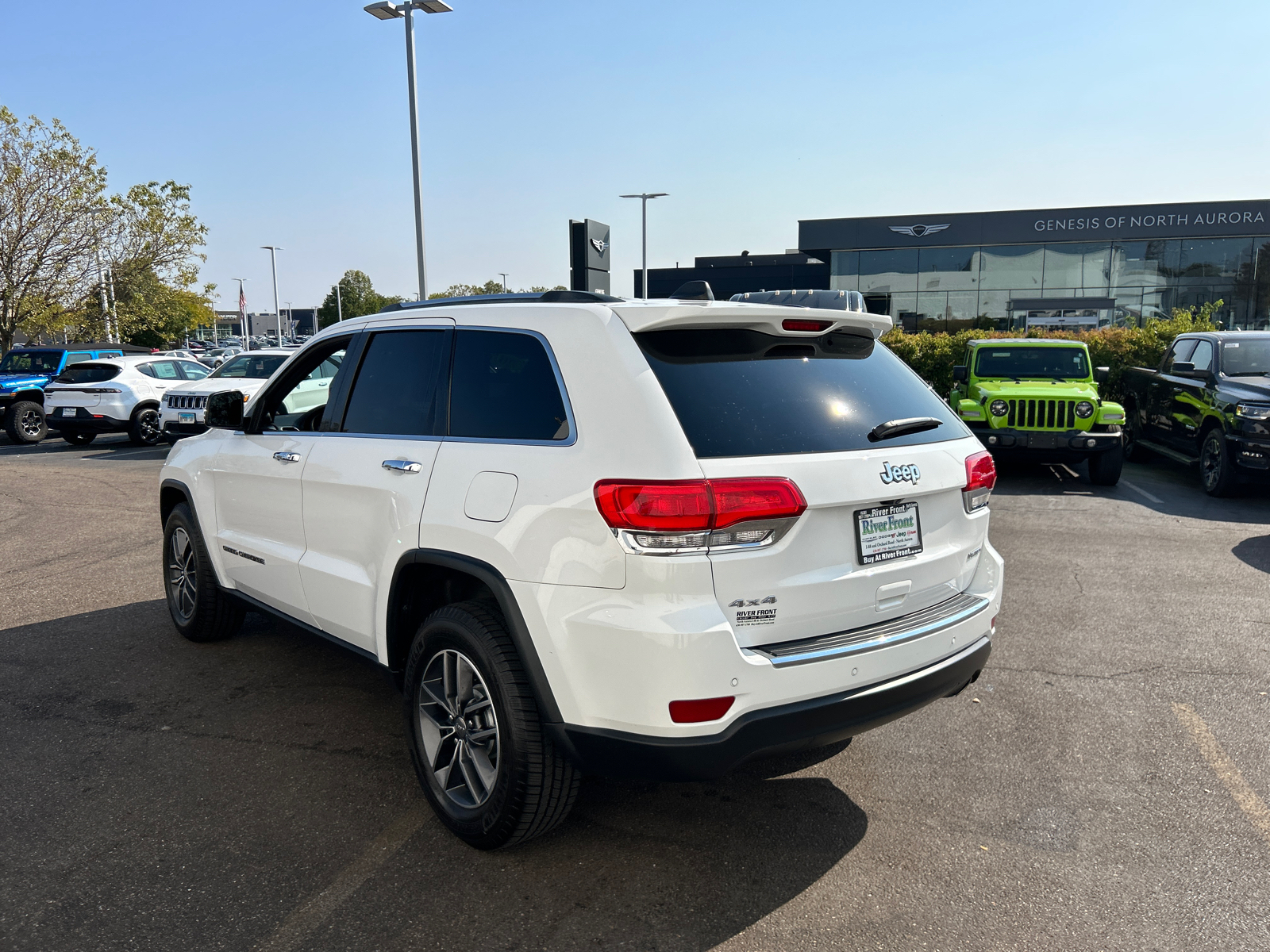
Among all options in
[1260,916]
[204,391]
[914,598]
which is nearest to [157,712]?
[914,598]

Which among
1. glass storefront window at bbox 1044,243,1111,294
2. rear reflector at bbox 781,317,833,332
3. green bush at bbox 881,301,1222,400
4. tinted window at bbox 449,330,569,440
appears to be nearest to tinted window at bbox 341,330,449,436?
tinted window at bbox 449,330,569,440

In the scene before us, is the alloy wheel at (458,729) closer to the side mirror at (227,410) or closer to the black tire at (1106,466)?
the side mirror at (227,410)

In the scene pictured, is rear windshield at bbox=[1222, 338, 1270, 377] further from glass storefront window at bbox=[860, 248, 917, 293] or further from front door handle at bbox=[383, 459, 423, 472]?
glass storefront window at bbox=[860, 248, 917, 293]

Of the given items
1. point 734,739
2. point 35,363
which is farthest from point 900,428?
point 35,363

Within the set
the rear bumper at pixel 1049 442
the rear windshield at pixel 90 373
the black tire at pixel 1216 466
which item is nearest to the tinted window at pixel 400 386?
the rear bumper at pixel 1049 442

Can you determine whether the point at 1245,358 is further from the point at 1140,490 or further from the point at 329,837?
the point at 329,837

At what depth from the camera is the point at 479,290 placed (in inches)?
3519

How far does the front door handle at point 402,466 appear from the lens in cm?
333

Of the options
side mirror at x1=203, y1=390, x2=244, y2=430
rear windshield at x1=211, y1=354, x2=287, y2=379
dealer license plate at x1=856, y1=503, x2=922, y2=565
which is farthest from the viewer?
rear windshield at x1=211, y1=354, x2=287, y2=379

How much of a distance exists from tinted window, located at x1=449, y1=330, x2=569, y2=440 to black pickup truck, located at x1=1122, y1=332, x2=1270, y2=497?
9373 mm

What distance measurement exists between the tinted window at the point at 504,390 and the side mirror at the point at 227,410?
1753 mm

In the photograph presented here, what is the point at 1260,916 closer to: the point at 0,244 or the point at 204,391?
the point at 204,391

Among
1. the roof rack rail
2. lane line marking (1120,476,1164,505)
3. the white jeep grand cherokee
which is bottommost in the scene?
lane line marking (1120,476,1164,505)

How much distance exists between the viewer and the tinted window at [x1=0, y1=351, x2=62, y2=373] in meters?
19.0
